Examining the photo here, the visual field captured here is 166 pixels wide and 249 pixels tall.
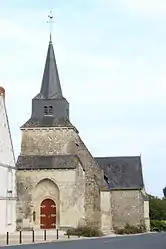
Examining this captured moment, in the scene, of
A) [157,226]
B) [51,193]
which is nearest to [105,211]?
[51,193]

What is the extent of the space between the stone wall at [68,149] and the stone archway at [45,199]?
2.74m

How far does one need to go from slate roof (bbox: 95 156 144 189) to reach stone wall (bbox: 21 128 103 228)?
7645mm

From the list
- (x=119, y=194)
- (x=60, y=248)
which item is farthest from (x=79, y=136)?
(x=60, y=248)

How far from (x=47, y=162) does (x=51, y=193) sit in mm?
2541

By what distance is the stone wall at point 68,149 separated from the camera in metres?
42.6

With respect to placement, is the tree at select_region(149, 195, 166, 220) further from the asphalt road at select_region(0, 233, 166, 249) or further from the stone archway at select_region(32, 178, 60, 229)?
the asphalt road at select_region(0, 233, 166, 249)

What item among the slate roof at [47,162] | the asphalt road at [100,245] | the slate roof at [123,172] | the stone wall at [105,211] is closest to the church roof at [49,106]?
the slate roof at [47,162]

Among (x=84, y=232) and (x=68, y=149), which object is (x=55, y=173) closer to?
(x=68, y=149)

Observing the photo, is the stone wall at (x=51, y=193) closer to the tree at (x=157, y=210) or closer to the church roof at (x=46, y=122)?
the church roof at (x=46, y=122)

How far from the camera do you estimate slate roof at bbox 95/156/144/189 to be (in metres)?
52.8

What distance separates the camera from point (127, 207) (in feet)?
168

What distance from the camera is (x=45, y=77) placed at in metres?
45.0

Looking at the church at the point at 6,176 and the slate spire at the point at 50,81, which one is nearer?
the church at the point at 6,176

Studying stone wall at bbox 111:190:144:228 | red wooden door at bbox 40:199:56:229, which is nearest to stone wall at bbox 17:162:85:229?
red wooden door at bbox 40:199:56:229
